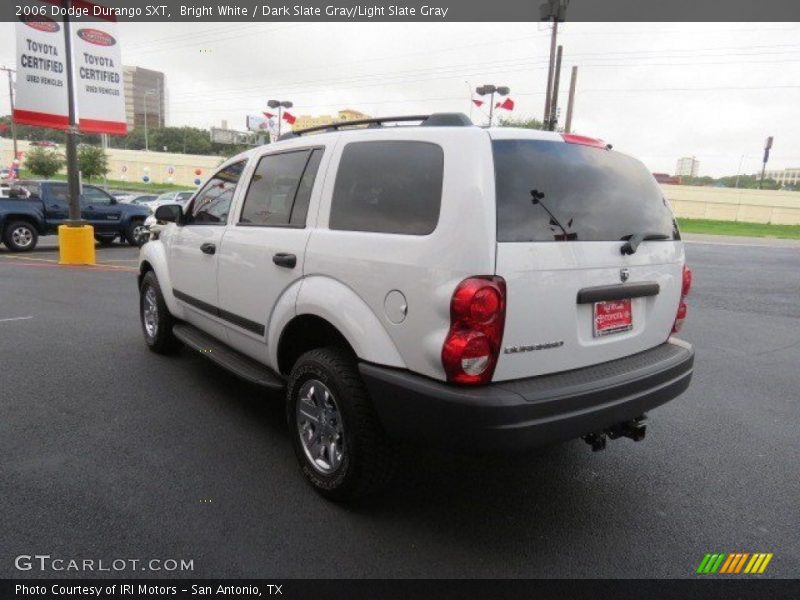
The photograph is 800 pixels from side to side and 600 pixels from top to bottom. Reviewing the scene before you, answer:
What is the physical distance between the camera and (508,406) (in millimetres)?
2230

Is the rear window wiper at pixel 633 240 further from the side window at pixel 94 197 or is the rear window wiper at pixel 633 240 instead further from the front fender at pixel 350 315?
the side window at pixel 94 197

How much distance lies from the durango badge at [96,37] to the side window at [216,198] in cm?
973

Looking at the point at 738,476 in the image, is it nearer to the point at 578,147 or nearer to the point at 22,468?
the point at 578,147

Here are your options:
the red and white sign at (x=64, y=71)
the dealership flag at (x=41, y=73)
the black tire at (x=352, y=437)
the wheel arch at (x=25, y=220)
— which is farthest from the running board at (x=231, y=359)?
the wheel arch at (x=25, y=220)

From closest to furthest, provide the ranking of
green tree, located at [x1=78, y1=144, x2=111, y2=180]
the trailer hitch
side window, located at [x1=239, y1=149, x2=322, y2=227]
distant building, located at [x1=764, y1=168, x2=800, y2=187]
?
the trailer hitch, side window, located at [x1=239, y1=149, x2=322, y2=227], green tree, located at [x1=78, y1=144, x2=111, y2=180], distant building, located at [x1=764, y1=168, x2=800, y2=187]

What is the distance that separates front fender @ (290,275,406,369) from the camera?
8.20ft

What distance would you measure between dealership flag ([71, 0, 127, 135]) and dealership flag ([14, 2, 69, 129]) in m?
0.33

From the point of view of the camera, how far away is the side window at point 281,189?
3.19 metres

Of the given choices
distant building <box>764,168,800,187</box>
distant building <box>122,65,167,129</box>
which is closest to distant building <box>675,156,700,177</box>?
distant building <box>764,168,800,187</box>

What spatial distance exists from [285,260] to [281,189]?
1.90 feet

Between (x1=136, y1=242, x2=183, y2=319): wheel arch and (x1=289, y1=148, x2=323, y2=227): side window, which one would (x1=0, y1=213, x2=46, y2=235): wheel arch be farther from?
(x1=289, y1=148, x2=323, y2=227): side window

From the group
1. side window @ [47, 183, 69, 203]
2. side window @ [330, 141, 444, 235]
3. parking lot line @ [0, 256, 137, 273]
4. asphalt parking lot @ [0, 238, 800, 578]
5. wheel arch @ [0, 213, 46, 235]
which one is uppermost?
side window @ [330, 141, 444, 235]

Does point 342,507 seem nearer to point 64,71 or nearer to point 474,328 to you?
point 474,328
